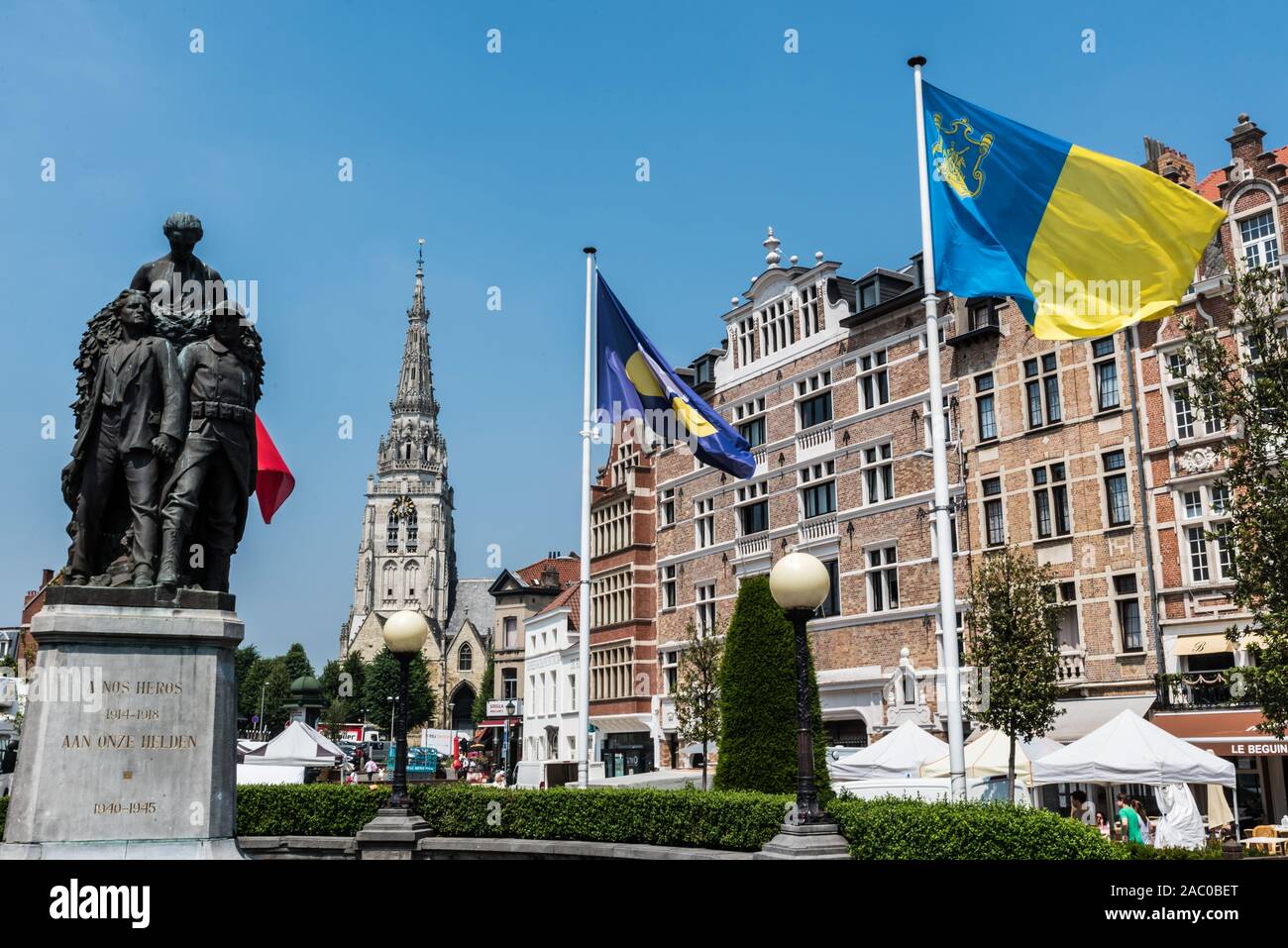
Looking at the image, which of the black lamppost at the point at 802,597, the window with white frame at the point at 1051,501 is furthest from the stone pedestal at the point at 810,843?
the window with white frame at the point at 1051,501

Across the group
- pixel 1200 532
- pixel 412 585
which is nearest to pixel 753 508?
pixel 1200 532

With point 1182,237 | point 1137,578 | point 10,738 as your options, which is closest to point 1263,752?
point 1137,578

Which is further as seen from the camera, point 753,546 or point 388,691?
→ point 388,691

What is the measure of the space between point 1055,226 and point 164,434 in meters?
12.2

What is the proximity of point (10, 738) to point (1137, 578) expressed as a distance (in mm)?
39728

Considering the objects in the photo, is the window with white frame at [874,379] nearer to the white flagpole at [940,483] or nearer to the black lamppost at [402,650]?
the white flagpole at [940,483]

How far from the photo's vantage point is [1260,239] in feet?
101

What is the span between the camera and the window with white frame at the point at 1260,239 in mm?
30531

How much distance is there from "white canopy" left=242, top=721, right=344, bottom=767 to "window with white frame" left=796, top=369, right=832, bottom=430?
21.9m

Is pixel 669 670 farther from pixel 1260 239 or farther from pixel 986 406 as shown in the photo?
pixel 1260 239

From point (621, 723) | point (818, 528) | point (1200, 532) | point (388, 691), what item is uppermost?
point (818, 528)

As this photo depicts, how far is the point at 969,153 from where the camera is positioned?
17.3 meters

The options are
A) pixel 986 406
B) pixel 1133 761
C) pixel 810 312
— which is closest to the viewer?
pixel 1133 761
